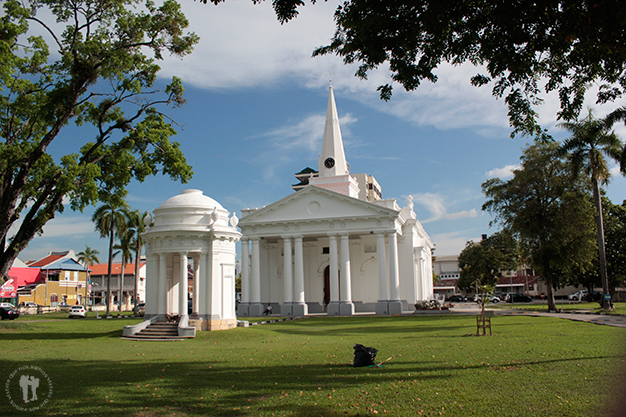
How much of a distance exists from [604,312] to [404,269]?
14.8 metres

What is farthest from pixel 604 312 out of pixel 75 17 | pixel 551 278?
pixel 75 17

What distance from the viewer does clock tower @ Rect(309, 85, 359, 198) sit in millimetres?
44291

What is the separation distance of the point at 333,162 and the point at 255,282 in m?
14.0

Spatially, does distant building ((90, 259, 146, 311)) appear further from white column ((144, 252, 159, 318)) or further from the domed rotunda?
the domed rotunda

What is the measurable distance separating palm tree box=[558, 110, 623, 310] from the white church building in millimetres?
13465

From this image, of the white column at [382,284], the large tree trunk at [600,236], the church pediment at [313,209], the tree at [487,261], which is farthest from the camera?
the tree at [487,261]

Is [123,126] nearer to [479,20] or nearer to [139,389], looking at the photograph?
[139,389]

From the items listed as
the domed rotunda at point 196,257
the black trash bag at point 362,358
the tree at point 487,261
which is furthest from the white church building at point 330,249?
the tree at point 487,261

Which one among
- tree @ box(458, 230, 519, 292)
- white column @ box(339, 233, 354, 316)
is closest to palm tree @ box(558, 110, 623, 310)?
white column @ box(339, 233, 354, 316)

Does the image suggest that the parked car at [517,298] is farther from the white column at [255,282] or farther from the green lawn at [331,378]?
the green lawn at [331,378]

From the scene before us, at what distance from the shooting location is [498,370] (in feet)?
33.2

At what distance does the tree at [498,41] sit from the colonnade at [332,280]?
1076 inches

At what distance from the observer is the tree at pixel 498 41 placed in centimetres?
785
